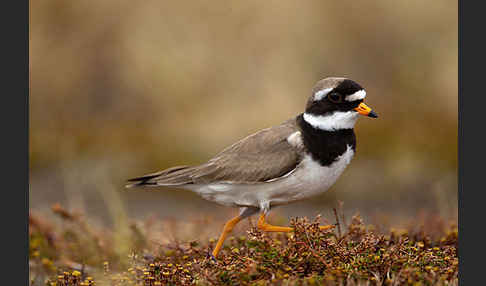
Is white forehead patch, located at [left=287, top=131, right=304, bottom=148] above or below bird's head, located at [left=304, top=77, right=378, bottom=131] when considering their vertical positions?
below

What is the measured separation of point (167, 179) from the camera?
20.2ft

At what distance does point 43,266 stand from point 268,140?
8.75 feet

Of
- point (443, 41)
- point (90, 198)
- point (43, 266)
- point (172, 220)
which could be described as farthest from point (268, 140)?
point (443, 41)

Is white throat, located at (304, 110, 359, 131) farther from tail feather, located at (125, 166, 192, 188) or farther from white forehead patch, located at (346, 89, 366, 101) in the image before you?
tail feather, located at (125, 166, 192, 188)

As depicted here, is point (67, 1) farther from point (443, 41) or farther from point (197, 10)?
point (443, 41)

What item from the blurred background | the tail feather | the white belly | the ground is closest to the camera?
the ground

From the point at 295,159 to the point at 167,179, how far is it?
1330mm

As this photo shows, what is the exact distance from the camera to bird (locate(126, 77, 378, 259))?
558 cm

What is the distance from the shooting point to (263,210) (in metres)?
5.73

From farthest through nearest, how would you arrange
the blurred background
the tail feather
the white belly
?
1. the blurred background
2. the tail feather
3. the white belly

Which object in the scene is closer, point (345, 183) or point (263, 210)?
point (263, 210)

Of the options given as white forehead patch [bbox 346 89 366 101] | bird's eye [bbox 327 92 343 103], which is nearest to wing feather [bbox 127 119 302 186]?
bird's eye [bbox 327 92 343 103]

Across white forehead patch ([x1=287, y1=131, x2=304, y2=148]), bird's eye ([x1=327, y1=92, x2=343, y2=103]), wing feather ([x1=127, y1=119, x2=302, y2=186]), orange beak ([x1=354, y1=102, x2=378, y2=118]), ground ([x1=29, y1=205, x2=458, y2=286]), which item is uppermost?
bird's eye ([x1=327, y1=92, x2=343, y2=103])

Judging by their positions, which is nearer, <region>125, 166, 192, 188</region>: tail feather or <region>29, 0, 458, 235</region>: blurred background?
<region>125, 166, 192, 188</region>: tail feather
